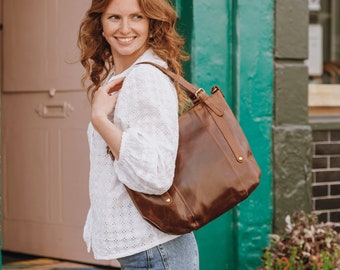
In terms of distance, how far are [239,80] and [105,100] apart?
2319 millimetres

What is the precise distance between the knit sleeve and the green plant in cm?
202

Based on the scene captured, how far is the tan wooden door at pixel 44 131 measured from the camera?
500 centimetres

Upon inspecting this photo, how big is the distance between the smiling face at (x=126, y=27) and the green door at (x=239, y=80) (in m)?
1.93

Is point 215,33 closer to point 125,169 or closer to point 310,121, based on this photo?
point 310,121

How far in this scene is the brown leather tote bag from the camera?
229 centimetres

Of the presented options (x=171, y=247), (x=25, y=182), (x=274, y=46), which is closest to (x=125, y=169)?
(x=171, y=247)

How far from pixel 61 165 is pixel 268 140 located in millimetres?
1503

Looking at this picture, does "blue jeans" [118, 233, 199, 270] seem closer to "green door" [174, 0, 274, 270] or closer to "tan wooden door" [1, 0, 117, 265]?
"green door" [174, 0, 274, 270]

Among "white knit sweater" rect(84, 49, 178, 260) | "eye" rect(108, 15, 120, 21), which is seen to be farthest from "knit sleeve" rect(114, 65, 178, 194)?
"eye" rect(108, 15, 120, 21)

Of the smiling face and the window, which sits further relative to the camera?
the window

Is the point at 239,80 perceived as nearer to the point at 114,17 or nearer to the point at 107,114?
the point at 114,17

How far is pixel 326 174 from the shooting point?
5.05 metres

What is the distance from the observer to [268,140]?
4672 mm

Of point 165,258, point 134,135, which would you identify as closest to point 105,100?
point 134,135
